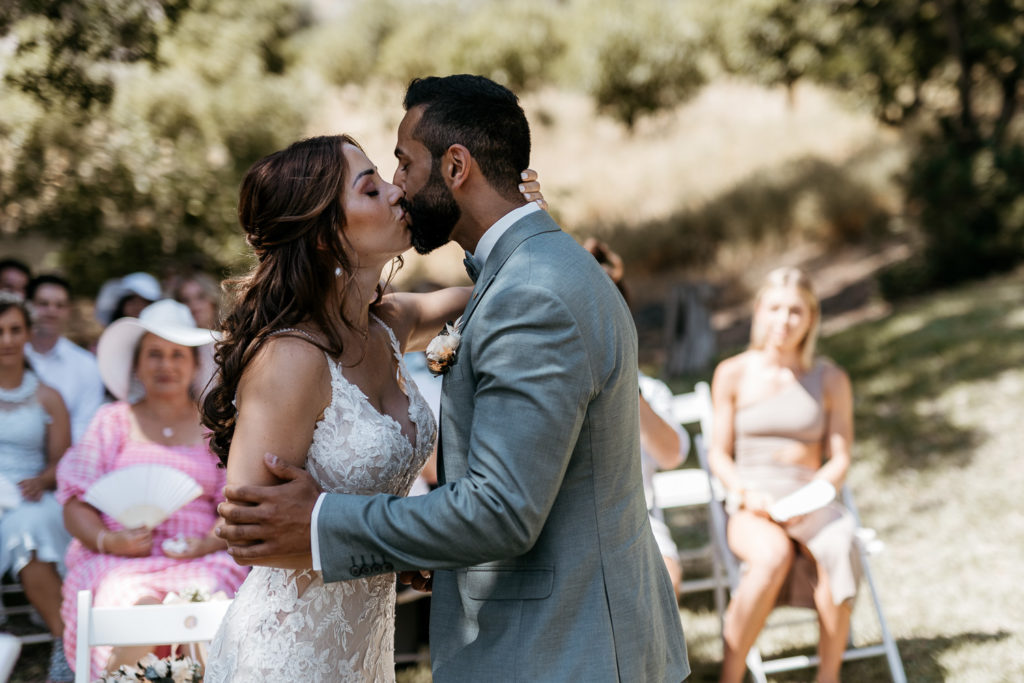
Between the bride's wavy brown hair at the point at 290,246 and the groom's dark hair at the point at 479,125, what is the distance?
13.9 inches

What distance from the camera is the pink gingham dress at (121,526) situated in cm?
415

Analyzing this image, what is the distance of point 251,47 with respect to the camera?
1488 cm

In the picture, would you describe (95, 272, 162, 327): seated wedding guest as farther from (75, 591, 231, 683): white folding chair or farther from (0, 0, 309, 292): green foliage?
(75, 591, 231, 683): white folding chair

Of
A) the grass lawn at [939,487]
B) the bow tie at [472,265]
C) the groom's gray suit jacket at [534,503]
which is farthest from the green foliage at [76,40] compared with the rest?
the groom's gray suit jacket at [534,503]

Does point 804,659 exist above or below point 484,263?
below

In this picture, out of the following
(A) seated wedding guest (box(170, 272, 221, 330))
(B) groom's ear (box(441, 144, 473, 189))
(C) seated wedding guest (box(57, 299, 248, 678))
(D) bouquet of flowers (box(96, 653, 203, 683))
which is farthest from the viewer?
(A) seated wedding guest (box(170, 272, 221, 330))

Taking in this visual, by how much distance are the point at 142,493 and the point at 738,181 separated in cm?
1703

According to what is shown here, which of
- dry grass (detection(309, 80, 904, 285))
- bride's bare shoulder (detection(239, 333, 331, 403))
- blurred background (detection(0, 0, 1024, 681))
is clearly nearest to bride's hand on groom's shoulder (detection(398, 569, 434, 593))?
bride's bare shoulder (detection(239, 333, 331, 403))

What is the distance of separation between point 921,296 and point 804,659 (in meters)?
10.0

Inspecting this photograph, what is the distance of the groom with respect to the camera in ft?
5.95

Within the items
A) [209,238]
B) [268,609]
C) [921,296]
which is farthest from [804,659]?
[921,296]

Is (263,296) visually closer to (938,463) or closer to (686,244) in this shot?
(938,463)

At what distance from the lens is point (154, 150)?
34.8 feet

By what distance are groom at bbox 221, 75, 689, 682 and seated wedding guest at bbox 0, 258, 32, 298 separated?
594cm
